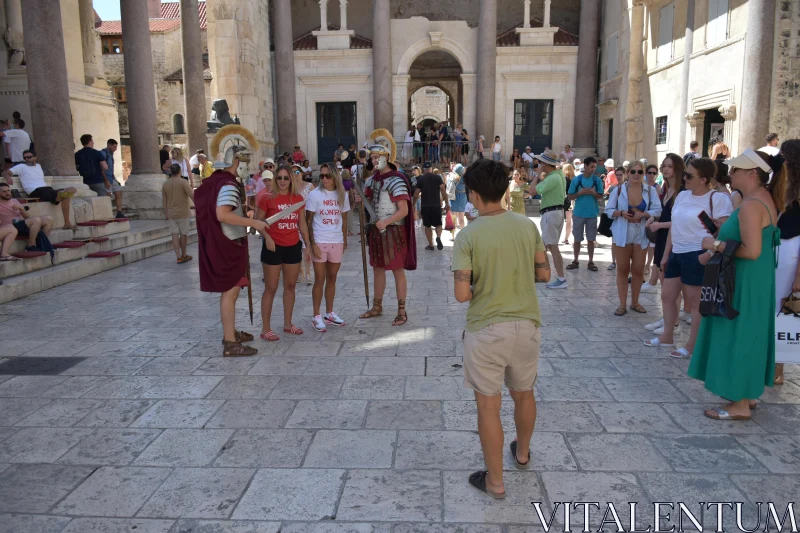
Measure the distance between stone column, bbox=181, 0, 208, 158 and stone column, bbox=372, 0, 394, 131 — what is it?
24.1ft

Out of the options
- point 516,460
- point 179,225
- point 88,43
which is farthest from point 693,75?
point 88,43

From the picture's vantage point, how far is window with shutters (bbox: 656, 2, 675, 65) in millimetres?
17906

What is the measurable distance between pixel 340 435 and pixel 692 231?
11.1ft

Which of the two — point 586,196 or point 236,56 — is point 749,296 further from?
point 236,56

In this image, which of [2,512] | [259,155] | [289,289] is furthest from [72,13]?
[2,512]

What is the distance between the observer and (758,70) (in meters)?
12.8

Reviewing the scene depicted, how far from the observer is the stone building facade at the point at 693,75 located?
1266 centimetres

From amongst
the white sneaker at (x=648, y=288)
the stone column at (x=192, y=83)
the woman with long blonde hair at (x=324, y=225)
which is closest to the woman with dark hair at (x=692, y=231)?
the white sneaker at (x=648, y=288)

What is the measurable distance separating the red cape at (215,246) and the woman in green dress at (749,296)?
12.2ft

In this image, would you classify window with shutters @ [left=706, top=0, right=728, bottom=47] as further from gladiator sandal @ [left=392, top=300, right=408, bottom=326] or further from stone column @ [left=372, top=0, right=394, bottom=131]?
gladiator sandal @ [left=392, top=300, right=408, bottom=326]

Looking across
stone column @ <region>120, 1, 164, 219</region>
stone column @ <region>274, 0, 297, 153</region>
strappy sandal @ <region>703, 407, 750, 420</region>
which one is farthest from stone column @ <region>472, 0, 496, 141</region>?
strappy sandal @ <region>703, 407, 750, 420</region>

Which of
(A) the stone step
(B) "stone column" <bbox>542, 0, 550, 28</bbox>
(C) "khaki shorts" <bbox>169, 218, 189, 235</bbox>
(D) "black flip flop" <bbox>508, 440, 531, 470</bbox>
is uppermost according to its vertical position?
(B) "stone column" <bbox>542, 0, 550, 28</bbox>

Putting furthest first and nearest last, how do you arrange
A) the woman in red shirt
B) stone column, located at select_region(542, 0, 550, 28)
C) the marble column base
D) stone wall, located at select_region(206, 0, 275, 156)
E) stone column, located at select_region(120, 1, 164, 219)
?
stone column, located at select_region(542, 0, 550, 28) → stone wall, located at select_region(206, 0, 275, 156) → the marble column base → stone column, located at select_region(120, 1, 164, 219) → the woman in red shirt

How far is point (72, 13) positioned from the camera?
16094 millimetres
